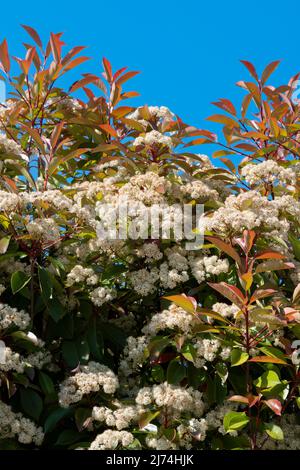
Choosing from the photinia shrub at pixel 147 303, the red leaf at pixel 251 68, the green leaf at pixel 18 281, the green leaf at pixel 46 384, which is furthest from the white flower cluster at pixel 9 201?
the red leaf at pixel 251 68

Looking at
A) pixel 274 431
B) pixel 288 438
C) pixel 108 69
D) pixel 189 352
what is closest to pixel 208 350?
pixel 189 352

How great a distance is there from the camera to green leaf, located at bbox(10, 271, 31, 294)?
3.04m

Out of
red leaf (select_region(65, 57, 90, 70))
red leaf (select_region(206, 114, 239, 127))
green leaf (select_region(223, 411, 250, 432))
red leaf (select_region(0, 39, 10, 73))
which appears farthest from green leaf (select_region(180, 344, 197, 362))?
red leaf (select_region(0, 39, 10, 73))

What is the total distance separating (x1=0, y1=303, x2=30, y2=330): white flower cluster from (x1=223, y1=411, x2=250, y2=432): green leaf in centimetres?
97

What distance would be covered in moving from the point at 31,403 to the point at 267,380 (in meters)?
1.04

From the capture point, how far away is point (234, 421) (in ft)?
9.05

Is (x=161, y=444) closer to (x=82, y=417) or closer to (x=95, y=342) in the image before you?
(x=82, y=417)

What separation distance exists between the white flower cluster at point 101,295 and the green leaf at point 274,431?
0.91m

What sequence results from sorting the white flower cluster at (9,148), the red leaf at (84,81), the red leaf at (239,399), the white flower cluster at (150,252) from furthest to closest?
the red leaf at (84,81), the white flower cluster at (9,148), the white flower cluster at (150,252), the red leaf at (239,399)

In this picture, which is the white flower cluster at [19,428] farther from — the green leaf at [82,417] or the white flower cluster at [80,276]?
the white flower cluster at [80,276]

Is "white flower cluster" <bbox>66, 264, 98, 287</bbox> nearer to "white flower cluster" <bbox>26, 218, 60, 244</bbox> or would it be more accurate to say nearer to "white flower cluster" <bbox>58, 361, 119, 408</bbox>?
"white flower cluster" <bbox>26, 218, 60, 244</bbox>

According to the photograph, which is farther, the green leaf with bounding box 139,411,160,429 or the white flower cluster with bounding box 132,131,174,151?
the white flower cluster with bounding box 132,131,174,151

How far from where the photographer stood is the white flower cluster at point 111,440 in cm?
267
